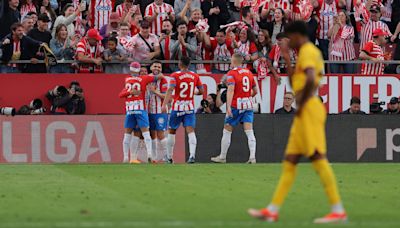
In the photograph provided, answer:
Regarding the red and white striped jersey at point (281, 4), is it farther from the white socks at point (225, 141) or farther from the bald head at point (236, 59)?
the white socks at point (225, 141)

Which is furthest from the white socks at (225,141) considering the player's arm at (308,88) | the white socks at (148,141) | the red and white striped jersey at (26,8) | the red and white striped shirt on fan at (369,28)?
the player's arm at (308,88)

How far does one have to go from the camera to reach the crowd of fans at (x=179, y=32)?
86.5 ft

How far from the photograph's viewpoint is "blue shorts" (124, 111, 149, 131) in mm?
24844

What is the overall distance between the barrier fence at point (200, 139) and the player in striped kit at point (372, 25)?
210 centimetres

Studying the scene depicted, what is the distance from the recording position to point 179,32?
1039 inches

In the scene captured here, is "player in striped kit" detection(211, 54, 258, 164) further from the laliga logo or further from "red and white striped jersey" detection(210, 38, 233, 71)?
the laliga logo

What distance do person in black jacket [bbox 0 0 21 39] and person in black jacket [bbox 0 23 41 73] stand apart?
0.39 metres

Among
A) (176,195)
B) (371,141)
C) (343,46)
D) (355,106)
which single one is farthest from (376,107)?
(176,195)

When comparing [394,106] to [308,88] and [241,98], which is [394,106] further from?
[308,88]

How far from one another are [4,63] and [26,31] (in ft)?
3.34

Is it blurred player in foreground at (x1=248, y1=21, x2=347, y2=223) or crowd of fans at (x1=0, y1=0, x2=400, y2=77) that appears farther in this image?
crowd of fans at (x1=0, y1=0, x2=400, y2=77)

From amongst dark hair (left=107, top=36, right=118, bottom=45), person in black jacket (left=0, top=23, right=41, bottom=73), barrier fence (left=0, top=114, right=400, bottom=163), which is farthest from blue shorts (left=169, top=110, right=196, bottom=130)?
person in black jacket (left=0, top=23, right=41, bottom=73)

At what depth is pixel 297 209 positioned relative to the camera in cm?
1409

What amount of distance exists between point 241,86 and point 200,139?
127 inches
